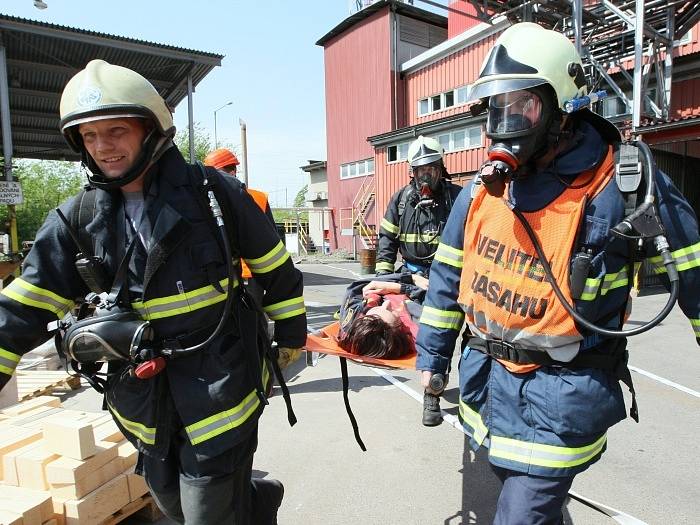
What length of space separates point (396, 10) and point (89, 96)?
80.7ft

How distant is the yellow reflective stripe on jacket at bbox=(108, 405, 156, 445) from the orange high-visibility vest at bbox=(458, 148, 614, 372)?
4.26ft

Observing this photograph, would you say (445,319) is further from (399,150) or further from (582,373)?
(399,150)

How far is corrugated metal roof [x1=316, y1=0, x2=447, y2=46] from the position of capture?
23188mm

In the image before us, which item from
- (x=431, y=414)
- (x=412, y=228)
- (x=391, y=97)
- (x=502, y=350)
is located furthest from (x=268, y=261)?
(x=391, y=97)

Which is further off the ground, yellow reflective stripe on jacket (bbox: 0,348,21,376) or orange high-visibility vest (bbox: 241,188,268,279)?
orange high-visibility vest (bbox: 241,188,268,279)

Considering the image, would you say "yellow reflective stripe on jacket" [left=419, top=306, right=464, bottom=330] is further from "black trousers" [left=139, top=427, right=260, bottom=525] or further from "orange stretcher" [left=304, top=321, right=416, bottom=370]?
"orange stretcher" [left=304, top=321, right=416, bottom=370]

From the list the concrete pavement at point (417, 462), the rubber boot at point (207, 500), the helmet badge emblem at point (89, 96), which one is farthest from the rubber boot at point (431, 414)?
the helmet badge emblem at point (89, 96)

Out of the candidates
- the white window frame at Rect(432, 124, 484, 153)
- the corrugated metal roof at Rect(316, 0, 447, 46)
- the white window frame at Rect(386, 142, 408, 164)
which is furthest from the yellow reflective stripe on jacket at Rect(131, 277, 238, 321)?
the corrugated metal roof at Rect(316, 0, 447, 46)

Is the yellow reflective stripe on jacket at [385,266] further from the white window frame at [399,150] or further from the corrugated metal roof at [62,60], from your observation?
the white window frame at [399,150]

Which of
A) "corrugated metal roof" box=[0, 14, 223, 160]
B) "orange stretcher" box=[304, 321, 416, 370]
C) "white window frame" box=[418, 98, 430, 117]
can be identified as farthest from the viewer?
"white window frame" box=[418, 98, 430, 117]

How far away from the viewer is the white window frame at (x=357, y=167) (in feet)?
81.2

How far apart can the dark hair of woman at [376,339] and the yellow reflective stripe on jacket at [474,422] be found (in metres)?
1.67

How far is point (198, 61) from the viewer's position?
40.6 ft

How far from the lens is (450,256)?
2.10 meters
